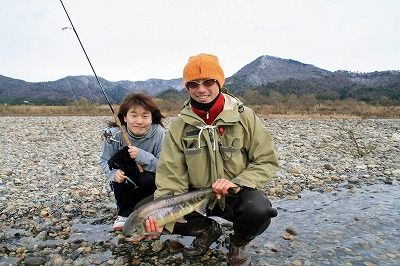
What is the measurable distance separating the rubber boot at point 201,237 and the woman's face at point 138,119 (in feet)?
4.25

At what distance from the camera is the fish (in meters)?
3.09

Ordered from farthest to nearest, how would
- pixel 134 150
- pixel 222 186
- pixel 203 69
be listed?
pixel 134 150
pixel 203 69
pixel 222 186

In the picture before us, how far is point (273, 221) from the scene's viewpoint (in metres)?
4.63

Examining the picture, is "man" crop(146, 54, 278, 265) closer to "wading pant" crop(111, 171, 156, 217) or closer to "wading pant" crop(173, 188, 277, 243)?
"wading pant" crop(173, 188, 277, 243)

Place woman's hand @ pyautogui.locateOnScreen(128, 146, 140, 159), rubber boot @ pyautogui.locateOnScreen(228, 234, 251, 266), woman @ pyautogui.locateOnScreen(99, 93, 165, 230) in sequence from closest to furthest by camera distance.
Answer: rubber boot @ pyautogui.locateOnScreen(228, 234, 251, 266), woman's hand @ pyautogui.locateOnScreen(128, 146, 140, 159), woman @ pyautogui.locateOnScreen(99, 93, 165, 230)

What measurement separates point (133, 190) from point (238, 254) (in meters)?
1.46

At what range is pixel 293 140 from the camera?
40.2ft

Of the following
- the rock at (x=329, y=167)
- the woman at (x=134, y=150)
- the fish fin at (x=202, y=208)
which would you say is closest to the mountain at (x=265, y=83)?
the rock at (x=329, y=167)

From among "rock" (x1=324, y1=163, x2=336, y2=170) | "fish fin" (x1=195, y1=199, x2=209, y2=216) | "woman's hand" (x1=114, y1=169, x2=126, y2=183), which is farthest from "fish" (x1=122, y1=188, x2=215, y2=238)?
"rock" (x1=324, y1=163, x2=336, y2=170)

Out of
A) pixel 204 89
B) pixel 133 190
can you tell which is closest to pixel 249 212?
pixel 204 89

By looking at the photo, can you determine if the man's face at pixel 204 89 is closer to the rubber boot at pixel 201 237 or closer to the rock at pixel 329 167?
the rubber boot at pixel 201 237

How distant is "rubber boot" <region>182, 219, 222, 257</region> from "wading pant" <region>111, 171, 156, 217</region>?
806 mm

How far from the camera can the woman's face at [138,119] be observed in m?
4.02

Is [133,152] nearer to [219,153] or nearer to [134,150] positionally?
[134,150]
